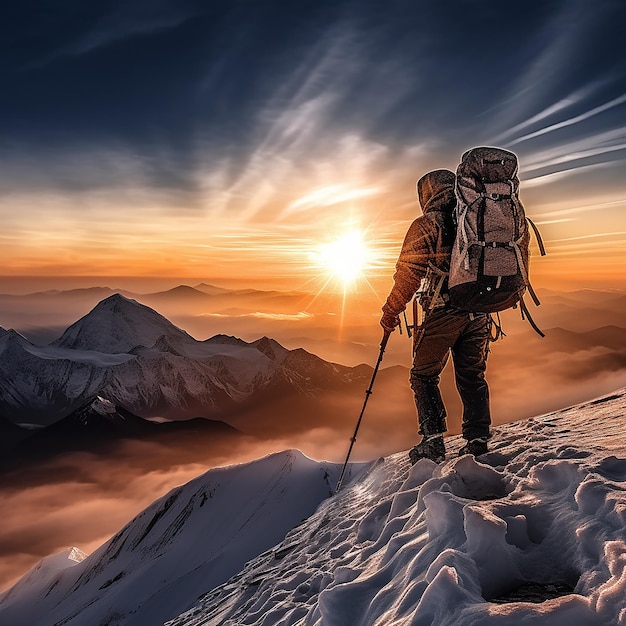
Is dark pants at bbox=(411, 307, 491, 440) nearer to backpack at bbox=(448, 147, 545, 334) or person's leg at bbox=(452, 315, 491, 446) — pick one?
person's leg at bbox=(452, 315, 491, 446)

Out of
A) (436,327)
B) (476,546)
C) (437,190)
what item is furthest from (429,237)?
(476,546)

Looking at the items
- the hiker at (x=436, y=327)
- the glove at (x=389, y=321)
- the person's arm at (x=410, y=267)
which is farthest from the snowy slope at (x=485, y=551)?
the person's arm at (x=410, y=267)

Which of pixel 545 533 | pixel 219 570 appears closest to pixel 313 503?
pixel 219 570

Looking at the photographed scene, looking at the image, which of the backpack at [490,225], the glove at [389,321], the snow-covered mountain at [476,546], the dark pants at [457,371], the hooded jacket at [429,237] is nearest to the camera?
the snow-covered mountain at [476,546]

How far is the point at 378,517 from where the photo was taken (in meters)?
6.15

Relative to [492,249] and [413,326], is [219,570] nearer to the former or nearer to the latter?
[413,326]

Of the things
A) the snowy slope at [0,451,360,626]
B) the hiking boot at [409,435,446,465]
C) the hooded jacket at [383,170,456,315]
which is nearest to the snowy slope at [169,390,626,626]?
the hiking boot at [409,435,446,465]

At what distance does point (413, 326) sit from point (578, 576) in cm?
403

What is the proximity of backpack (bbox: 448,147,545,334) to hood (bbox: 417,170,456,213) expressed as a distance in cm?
66

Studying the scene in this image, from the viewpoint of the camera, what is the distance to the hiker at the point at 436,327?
612 centimetres

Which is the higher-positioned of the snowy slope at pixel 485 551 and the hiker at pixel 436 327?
the hiker at pixel 436 327

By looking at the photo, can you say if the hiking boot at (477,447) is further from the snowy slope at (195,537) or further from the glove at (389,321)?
the snowy slope at (195,537)

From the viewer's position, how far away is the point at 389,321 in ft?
22.6

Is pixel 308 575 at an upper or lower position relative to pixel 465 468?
lower
